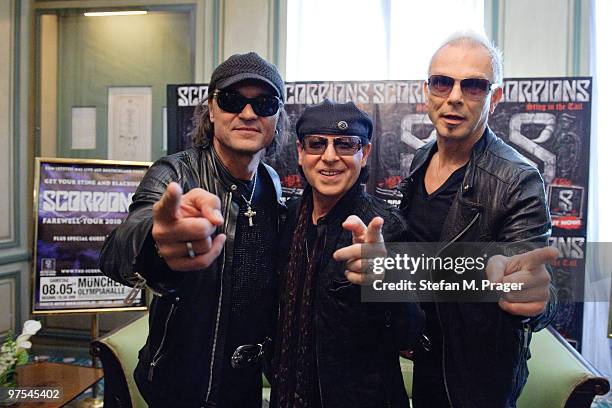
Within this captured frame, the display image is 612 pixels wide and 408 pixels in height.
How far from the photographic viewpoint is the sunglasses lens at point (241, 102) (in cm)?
82

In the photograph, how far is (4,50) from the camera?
2338 millimetres

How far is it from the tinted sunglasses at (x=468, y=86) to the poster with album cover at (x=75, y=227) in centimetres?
159

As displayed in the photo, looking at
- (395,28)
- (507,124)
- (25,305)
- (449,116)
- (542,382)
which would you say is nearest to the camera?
(449,116)

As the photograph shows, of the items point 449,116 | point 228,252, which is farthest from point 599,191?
point 228,252

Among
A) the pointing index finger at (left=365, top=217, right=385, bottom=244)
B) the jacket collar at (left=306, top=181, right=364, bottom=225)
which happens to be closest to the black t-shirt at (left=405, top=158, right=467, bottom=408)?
the jacket collar at (left=306, top=181, right=364, bottom=225)

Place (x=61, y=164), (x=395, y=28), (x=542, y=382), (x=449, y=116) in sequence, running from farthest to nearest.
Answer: (x=395, y=28), (x=61, y=164), (x=542, y=382), (x=449, y=116)

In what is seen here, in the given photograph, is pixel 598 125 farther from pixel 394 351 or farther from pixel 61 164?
pixel 61 164

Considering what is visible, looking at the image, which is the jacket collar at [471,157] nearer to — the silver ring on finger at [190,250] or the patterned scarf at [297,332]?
the patterned scarf at [297,332]

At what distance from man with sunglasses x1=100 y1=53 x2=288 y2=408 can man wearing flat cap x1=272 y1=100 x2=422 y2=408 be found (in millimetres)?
57

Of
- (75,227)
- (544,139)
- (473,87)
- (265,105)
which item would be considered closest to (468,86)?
(473,87)

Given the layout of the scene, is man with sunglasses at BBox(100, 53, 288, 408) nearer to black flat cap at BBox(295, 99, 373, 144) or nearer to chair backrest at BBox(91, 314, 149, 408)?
black flat cap at BBox(295, 99, 373, 144)

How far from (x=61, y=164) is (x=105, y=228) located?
1.07 ft

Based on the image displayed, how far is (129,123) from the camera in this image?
2.52 metres

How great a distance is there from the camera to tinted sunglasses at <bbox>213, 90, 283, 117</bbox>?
82cm
